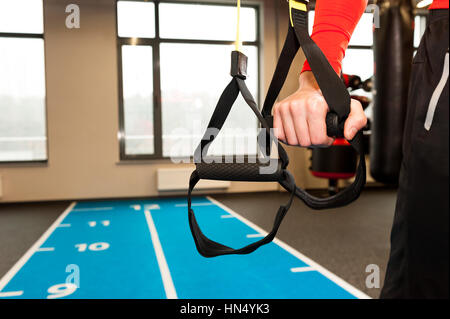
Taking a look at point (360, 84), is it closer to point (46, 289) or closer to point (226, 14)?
point (226, 14)

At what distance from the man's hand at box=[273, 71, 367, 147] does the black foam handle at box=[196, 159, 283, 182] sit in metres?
0.05

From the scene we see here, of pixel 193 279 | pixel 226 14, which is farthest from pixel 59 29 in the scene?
pixel 193 279

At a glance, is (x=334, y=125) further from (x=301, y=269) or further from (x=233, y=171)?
(x=301, y=269)

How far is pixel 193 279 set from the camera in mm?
2371

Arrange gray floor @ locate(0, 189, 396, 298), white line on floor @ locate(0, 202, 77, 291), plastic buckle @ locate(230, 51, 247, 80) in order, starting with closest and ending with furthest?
plastic buckle @ locate(230, 51, 247, 80)
white line on floor @ locate(0, 202, 77, 291)
gray floor @ locate(0, 189, 396, 298)

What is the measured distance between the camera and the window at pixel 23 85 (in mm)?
5102

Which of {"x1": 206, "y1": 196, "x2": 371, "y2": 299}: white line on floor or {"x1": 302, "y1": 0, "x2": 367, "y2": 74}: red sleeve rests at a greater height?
{"x1": 302, "y1": 0, "x2": 367, "y2": 74}: red sleeve

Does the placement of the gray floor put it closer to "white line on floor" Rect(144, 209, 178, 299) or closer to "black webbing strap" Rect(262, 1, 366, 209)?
"white line on floor" Rect(144, 209, 178, 299)

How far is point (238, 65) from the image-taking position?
59cm

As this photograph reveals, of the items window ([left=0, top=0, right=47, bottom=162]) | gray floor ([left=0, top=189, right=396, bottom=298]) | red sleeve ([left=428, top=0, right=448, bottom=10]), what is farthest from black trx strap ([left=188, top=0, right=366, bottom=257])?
window ([left=0, top=0, right=47, bottom=162])

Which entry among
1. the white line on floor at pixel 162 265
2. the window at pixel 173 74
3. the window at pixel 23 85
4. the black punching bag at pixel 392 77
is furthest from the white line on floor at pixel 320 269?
the window at pixel 23 85

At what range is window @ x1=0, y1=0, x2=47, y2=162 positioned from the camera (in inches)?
201

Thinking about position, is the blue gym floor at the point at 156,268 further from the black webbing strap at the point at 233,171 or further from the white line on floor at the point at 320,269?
the black webbing strap at the point at 233,171

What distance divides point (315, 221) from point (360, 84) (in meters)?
1.84
